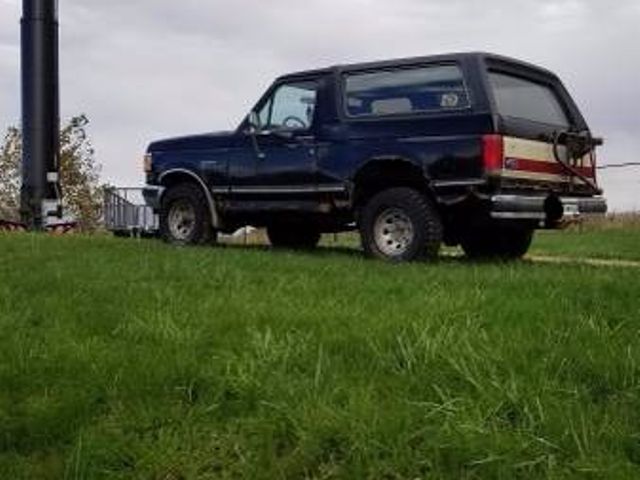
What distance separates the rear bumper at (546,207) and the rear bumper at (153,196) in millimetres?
4653

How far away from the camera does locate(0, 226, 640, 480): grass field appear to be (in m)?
5.05

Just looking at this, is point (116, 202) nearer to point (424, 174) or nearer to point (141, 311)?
point (424, 174)

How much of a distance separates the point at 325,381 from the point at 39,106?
14818 mm

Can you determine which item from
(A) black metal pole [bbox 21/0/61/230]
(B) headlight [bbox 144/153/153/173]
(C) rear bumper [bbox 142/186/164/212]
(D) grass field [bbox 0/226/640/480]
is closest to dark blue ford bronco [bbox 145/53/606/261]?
(C) rear bumper [bbox 142/186/164/212]

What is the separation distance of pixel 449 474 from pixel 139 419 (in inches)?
63.5

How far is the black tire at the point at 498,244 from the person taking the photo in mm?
13203

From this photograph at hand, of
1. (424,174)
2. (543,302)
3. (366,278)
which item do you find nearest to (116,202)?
(424,174)

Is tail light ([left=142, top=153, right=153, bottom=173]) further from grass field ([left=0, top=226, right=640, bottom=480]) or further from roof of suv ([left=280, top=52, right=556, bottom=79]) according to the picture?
grass field ([left=0, top=226, right=640, bottom=480])

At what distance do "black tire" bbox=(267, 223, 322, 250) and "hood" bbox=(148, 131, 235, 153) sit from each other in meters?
1.36

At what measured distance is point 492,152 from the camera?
11.0m

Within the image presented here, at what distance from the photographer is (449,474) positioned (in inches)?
192

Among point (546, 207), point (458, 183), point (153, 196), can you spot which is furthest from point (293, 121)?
point (546, 207)

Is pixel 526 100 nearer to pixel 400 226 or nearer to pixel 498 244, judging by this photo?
pixel 400 226

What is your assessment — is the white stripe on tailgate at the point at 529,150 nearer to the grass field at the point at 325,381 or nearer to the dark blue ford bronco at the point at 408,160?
the dark blue ford bronco at the point at 408,160
